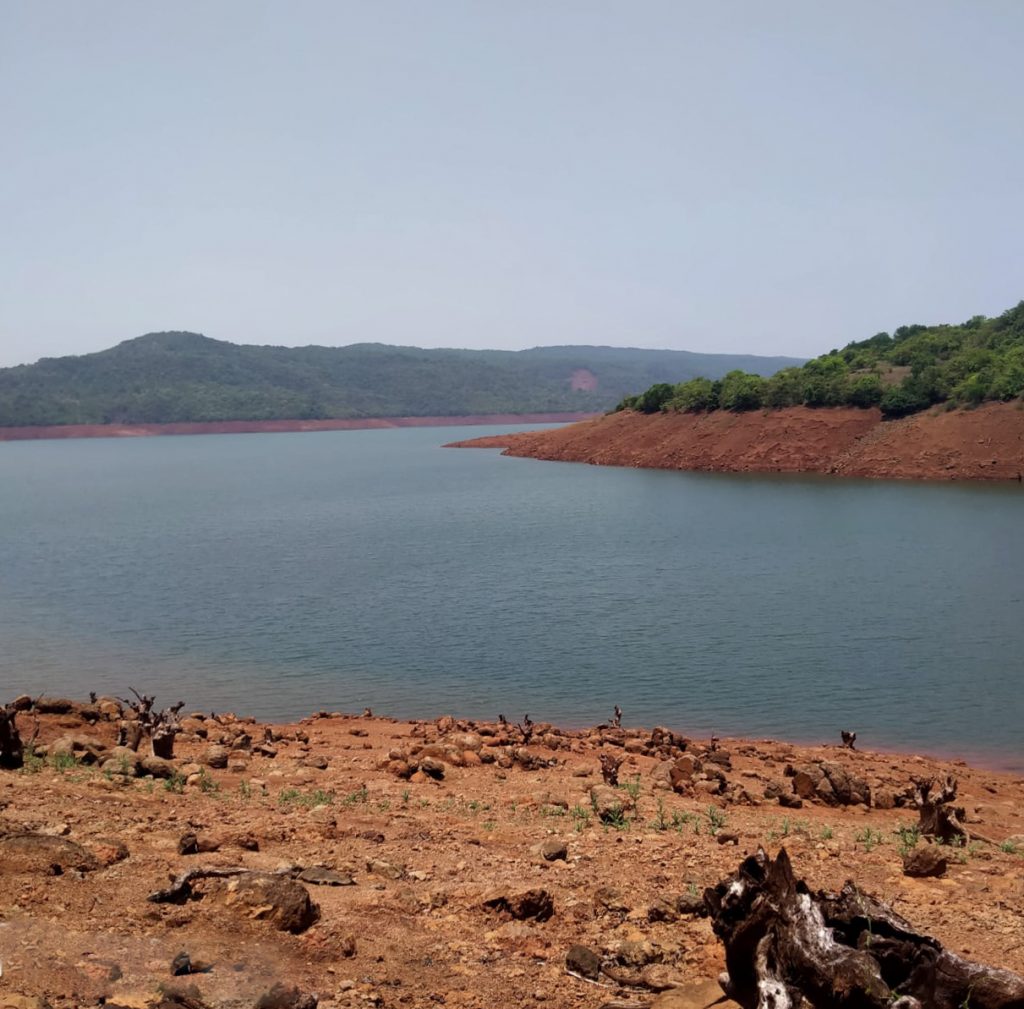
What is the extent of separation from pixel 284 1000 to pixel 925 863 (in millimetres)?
5425

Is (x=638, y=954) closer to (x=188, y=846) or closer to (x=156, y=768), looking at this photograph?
(x=188, y=846)

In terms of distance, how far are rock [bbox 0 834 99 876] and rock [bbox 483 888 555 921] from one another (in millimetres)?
3084

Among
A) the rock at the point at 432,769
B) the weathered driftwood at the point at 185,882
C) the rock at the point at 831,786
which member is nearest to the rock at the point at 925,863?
the rock at the point at 831,786

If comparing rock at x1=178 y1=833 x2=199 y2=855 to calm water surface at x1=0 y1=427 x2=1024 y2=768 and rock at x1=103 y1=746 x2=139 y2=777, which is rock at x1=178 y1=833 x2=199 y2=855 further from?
calm water surface at x1=0 y1=427 x2=1024 y2=768

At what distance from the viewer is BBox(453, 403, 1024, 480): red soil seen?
→ 70.4 metres

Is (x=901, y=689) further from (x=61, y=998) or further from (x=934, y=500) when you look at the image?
(x=934, y=500)

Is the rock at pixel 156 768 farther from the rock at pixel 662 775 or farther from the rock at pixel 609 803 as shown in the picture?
the rock at pixel 662 775

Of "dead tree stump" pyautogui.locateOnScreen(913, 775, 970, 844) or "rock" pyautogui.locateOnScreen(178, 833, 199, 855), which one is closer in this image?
"rock" pyautogui.locateOnScreen(178, 833, 199, 855)

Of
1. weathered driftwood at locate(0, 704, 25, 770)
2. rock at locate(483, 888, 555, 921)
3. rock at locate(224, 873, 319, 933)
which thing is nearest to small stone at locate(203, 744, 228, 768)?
weathered driftwood at locate(0, 704, 25, 770)

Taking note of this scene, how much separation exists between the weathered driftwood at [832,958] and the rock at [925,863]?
3.47 metres

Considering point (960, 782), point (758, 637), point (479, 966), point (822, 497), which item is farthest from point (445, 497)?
point (479, 966)

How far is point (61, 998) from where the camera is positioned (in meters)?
5.73

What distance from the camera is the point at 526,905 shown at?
7.45 meters

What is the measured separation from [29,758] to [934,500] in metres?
52.8
